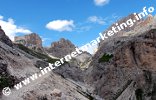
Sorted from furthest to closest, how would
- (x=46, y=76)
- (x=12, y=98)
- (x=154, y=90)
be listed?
(x=46, y=76)
(x=12, y=98)
(x=154, y=90)

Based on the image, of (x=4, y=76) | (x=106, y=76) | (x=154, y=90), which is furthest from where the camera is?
(x=106, y=76)

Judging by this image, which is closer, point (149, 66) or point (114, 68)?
point (149, 66)

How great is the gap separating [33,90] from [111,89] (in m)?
27.0

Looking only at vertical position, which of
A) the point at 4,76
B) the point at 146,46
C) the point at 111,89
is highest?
the point at 4,76

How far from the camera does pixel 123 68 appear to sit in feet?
262

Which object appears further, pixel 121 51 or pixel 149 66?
pixel 121 51

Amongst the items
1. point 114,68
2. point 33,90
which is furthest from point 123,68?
point 33,90

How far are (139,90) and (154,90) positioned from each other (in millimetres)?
3438

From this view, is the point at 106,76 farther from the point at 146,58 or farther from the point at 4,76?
the point at 4,76

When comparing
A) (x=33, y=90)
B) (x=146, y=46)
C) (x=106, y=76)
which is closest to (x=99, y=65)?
(x=106, y=76)

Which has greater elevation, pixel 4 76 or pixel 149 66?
pixel 4 76

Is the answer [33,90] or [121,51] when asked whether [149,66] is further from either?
[33,90]

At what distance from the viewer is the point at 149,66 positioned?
74.7 metres

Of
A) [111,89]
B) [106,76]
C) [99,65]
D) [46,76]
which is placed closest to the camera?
[46,76]
